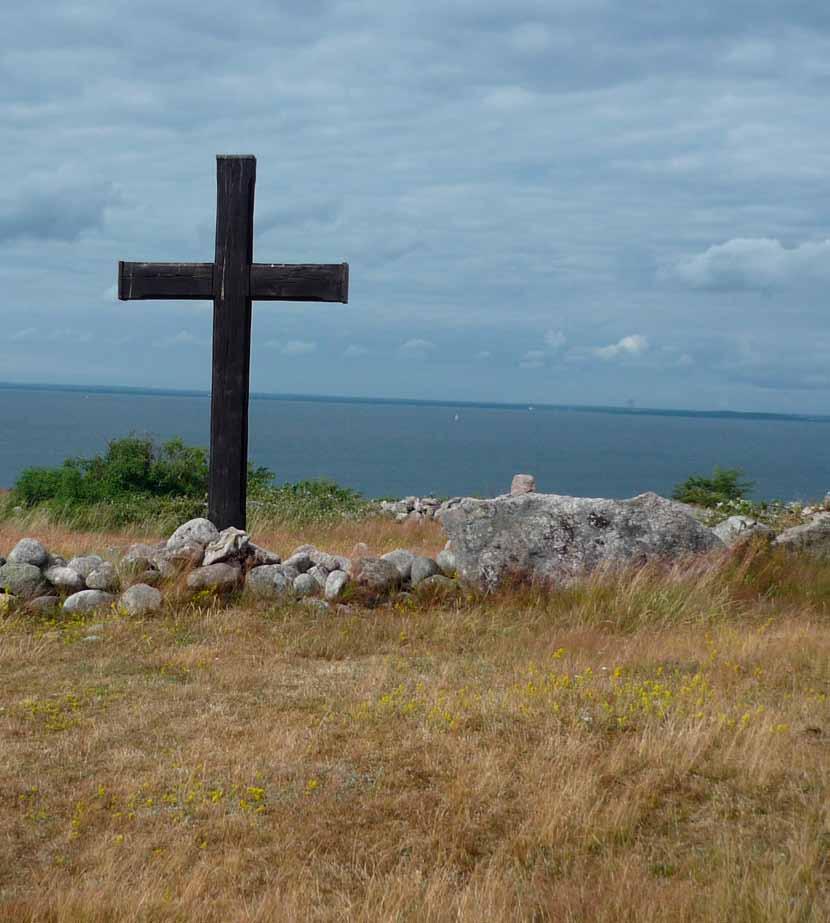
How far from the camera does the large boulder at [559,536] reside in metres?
9.58

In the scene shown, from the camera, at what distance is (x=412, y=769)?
546 centimetres

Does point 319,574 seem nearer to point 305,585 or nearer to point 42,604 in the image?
point 305,585

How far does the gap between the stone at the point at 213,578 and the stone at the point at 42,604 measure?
114cm

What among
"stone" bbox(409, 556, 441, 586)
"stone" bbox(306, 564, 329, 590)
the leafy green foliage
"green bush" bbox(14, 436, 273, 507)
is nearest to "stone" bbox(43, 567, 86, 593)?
"stone" bbox(306, 564, 329, 590)

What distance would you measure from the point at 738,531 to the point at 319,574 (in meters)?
5.10

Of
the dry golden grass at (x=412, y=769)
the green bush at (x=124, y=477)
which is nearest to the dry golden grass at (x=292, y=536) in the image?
the green bush at (x=124, y=477)

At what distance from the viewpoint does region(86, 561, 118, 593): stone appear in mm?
9070

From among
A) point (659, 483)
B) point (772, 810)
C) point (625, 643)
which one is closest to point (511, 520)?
point (625, 643)

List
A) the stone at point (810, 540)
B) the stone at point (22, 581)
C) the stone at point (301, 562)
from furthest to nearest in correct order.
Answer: the stone at point (810, 540) → the stone at point (301, 562) → the stone at point (22, 581)

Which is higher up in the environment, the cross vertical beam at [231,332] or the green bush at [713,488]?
the cross vertical beam at [231,332]

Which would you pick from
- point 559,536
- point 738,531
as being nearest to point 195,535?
point 559,536

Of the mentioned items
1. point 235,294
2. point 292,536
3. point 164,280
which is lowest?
point 292,536

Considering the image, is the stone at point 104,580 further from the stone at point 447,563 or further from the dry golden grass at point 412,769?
the stone at point 447,563

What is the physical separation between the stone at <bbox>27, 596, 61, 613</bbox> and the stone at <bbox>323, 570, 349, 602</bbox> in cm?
233
